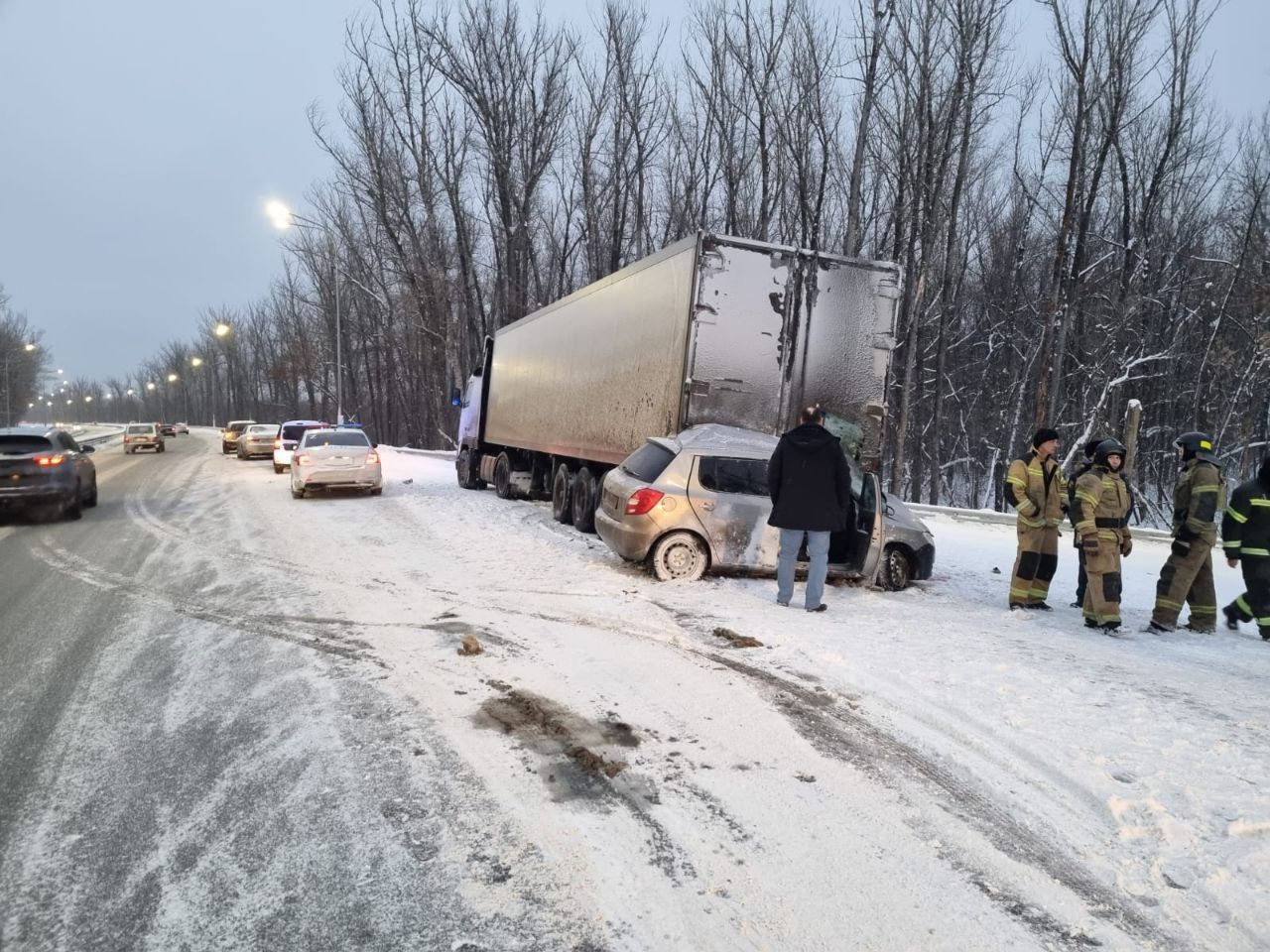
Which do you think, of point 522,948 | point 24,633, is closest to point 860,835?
point 522,948

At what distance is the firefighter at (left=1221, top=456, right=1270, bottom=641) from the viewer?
6398 mm

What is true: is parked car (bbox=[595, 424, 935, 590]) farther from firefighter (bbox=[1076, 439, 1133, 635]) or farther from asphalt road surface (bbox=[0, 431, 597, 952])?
asphalt road surface (bbox=[0, 431, 597, 952])

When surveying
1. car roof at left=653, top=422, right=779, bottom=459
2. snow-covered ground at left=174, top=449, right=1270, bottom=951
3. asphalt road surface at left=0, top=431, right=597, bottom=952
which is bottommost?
asphalt road surface at left=0, top=431, right=597, bottom=952

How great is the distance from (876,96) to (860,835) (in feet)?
69.4

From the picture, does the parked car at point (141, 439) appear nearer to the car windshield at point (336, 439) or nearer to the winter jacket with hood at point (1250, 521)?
the car windshield at point (336, 439)

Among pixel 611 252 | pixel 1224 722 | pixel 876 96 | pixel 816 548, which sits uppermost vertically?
pixel 876 96

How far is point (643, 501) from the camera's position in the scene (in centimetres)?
748

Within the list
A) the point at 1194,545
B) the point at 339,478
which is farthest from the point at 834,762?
the point at 339,478

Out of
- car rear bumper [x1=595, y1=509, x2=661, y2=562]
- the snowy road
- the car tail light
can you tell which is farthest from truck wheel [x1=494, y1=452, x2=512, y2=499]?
the snowy road

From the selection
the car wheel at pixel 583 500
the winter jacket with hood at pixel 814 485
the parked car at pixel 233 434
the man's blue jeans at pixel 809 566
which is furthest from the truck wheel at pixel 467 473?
the parked car at pixel 233 434

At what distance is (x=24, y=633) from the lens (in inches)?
219

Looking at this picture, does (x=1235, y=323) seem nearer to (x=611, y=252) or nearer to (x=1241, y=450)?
(x=1241, y=450)

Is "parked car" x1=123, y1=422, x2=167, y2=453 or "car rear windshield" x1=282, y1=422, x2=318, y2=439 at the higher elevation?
"car rear windshield" x1=282, y1=422, x2=318, y2=439

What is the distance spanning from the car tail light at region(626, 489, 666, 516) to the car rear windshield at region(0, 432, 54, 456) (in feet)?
33.0
